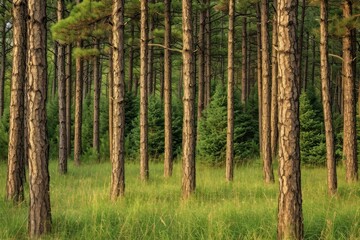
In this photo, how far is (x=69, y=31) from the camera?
15711 millimetres

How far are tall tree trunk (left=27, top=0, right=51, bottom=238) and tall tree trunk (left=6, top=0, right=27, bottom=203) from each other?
264cm

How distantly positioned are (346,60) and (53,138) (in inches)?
689

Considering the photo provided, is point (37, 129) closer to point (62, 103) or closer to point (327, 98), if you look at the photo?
point (327, 98)

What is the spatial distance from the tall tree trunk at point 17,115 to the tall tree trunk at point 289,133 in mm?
5866

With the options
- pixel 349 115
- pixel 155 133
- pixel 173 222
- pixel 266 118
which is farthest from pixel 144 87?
pixel 155 133

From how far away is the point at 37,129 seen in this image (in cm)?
721

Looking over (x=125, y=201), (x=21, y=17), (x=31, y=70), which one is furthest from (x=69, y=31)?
(x=31, y=70)

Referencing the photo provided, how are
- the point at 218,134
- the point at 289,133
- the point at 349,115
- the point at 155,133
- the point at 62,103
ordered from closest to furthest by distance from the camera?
1. the point at 289,133
2. the point at 349,115
3. the point at 62,103
4. the point at 218,134
5. the point at 155,133

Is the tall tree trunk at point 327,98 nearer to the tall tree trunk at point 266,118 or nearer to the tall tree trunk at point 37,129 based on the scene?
the tall tree trunk at point 266,118

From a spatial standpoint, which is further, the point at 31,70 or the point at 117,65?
the point at 117,65

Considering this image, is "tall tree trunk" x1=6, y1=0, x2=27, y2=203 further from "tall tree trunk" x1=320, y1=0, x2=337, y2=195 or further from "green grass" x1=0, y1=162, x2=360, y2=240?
"tall tree trunk" x1=320, y1=0, x2=337, y2=195

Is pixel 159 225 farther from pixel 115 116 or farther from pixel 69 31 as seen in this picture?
pixel 69 31

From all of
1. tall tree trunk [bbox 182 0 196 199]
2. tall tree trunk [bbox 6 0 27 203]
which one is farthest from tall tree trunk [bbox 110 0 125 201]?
tall tree trunk [bbox 6 0 27 203]

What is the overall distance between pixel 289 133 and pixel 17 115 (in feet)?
19.9
